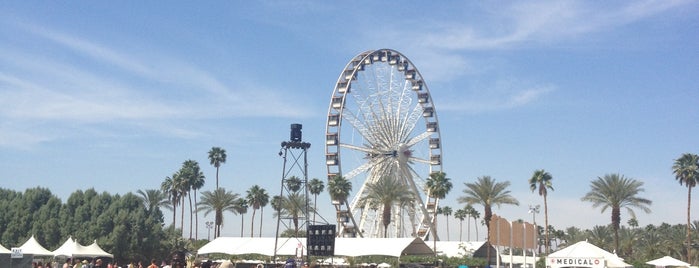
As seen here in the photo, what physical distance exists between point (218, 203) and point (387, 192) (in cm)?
2372

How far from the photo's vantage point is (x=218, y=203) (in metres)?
89.3

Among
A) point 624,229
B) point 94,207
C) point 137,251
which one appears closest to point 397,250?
point 137,251

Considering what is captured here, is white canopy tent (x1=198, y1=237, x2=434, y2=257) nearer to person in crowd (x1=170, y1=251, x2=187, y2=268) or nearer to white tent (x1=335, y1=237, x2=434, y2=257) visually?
white tent (x1=335, y1=237, x2=434, y2=257)

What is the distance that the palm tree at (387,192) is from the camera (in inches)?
2928

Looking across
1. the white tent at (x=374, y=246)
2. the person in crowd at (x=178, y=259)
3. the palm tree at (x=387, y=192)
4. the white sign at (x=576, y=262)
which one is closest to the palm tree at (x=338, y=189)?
the palm tree at (x=387, y=192)

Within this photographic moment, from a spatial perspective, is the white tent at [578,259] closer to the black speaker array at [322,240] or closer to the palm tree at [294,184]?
the black speaker array at [322,240]

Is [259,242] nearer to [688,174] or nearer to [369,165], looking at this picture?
[369,165]

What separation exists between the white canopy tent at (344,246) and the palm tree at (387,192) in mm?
7228

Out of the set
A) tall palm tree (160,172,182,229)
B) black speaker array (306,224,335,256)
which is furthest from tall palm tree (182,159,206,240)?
black speaker array (306,224,335,256)

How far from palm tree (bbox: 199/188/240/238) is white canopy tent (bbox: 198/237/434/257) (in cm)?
1639

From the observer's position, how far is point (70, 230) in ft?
222

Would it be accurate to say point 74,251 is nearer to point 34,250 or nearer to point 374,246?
point 34,250

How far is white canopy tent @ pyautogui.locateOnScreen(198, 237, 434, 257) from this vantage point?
63.3 meters

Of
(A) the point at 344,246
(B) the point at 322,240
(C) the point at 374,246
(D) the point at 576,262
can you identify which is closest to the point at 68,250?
(B) the point at 322,240
